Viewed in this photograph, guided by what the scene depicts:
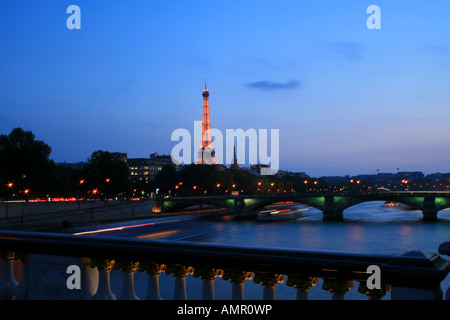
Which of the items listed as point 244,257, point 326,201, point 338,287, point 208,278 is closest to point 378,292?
point 338,287

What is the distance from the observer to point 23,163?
137 feet

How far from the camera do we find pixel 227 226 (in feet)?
168

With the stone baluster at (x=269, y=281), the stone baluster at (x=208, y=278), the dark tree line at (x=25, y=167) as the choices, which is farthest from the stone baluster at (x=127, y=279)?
the dark tree line at (x=25, y=167)

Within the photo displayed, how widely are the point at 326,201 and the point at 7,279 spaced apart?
61.7 meters

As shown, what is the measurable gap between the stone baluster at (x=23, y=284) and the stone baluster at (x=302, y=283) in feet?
6.37

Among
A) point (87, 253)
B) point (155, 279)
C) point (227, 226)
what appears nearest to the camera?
point (155, 279)

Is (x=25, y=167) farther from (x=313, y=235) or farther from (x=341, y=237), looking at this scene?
(x=341, y=237)

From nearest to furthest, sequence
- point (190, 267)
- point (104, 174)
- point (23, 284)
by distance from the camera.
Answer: point (190, 267), point (23, 284), point (104, 174)

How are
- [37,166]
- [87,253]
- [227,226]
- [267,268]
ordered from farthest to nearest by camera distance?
1. [227,226]
2. [37,166]
3. [87,253]
4. [267,268]

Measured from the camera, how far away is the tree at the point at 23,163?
4162 centimetres

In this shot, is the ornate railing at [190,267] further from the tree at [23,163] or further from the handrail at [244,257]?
the tree at [23,163]
